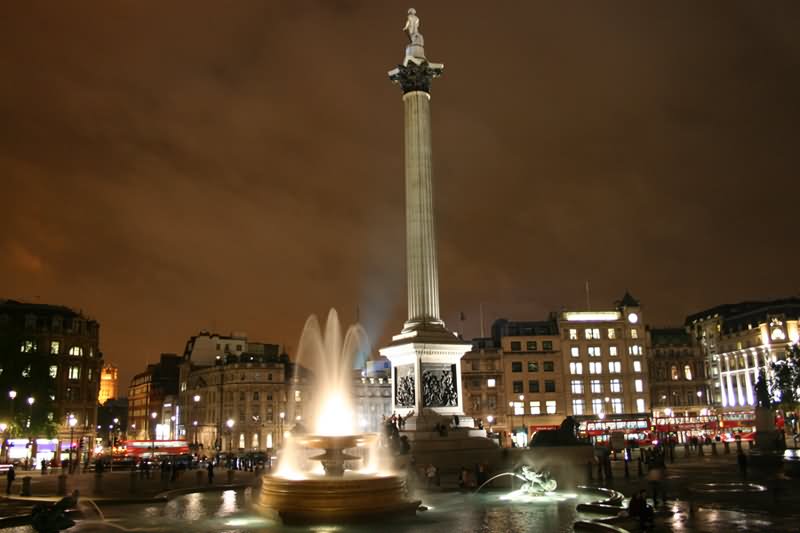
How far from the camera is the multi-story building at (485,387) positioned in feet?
331

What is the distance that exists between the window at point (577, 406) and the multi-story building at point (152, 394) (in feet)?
263

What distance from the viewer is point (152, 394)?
497ft

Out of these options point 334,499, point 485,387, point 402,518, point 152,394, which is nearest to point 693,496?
point 402,518

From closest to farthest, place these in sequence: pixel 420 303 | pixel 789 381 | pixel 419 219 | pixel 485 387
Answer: pixel 420 303 < pixel 419 219 < pixel 789 381 < pixel 485 387

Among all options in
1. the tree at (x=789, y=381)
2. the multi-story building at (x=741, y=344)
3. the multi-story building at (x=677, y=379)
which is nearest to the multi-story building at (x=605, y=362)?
the multi-story building at (x=677, y=379)

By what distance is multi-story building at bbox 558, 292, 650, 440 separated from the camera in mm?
103625

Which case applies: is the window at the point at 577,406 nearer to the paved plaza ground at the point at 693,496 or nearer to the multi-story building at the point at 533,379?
the multi-story building at the point at 533,379

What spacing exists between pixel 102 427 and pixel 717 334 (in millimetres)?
137810

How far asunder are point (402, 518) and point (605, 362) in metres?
89.0

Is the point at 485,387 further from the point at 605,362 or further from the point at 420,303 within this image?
the point at 420,303

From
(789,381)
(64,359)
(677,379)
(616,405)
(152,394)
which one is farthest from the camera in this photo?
(152,394)

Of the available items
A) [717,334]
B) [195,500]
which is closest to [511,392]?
[717,334]

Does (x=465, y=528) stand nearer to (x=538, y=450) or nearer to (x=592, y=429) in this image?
(x=538, y=450)

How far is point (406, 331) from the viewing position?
4434 centimetres
